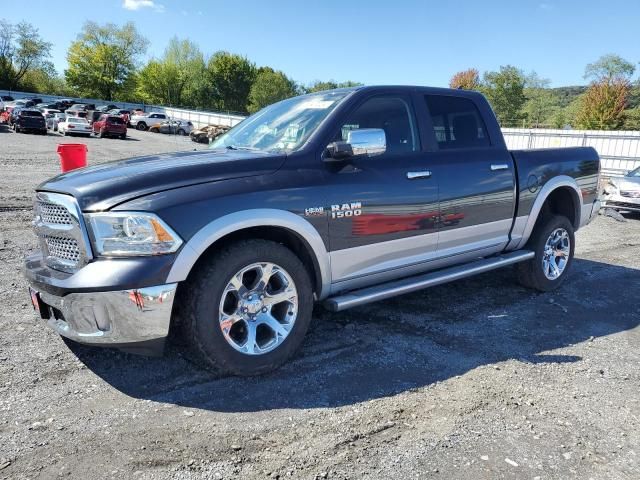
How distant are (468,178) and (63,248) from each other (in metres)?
3.27

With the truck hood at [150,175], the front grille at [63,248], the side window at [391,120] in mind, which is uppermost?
the side window at [391,120]

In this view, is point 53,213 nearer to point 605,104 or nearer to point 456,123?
point 456,123

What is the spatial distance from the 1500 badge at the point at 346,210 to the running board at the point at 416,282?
1.98 feet

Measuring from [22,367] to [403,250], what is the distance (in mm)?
2884

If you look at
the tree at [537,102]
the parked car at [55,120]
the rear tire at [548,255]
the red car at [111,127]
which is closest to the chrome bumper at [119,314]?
the rear tire at [548,255]

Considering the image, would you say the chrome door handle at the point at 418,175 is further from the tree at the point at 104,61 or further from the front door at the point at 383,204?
the tree at the point at 104,61

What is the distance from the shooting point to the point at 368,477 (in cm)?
242

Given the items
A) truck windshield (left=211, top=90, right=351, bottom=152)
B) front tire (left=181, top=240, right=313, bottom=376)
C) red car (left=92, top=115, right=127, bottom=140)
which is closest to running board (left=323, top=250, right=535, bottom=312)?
front tire (left=181, top=240, right=313, bottom=376)

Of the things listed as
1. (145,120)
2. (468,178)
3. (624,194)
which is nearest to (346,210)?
(468,178)

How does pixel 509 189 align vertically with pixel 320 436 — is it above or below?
above

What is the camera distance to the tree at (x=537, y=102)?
66.1m

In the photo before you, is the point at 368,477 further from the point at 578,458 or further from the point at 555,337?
the point at 555,337

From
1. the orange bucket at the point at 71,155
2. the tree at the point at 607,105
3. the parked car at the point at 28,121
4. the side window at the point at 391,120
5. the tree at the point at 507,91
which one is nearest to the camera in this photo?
the side window at the point at 391,120

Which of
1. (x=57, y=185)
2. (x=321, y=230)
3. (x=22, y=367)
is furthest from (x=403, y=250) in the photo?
(x=22, y=367)
